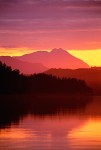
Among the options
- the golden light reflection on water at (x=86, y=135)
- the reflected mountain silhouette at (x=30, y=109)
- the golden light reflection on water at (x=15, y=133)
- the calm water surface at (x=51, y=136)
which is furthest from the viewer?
the reflected mountain silhouette at (x=30, y=109)

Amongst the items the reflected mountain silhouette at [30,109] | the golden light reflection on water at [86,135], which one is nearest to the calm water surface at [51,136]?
the golden light reflection on water at [86,135]

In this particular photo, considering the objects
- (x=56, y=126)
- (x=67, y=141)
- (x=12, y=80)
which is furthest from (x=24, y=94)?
(x=67, y=141)

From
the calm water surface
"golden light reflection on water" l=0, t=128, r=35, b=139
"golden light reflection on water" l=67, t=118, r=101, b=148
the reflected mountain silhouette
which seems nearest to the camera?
the calm water surface

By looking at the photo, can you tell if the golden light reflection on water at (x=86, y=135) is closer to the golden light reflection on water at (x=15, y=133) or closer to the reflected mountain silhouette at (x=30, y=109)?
the golden light reflection on water at (x=15, y=133)

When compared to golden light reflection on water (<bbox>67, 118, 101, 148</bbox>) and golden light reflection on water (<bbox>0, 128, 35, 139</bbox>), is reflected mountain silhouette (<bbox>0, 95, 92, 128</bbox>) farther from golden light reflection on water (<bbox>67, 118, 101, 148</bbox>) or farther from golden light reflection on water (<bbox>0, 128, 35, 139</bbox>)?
golden light reflection on water (<bbox>67, 118, 101, 148</bbox>)

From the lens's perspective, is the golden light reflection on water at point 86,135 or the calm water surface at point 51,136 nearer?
the calm water surface at point 51,136

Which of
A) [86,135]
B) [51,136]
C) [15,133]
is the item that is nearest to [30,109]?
[15,133]

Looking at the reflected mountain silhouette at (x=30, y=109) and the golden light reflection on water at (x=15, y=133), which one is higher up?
the reflected mountain silhouette at (x=30, y=109)

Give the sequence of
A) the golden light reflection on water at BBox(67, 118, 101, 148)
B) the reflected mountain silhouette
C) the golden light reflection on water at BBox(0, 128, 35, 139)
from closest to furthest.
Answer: the golden light reflection on water at BBox(67, 118, 101, 148) → the golden light reflection on water at BBox(0, 128, 35, 139) → the reflected mountain silhouette

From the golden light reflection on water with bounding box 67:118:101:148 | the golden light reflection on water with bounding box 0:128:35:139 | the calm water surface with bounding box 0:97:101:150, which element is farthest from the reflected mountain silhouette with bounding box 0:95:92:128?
the golden light reflection on water with bounding box 67:118:101:148

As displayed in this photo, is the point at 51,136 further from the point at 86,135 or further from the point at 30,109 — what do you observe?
the point at 30,109

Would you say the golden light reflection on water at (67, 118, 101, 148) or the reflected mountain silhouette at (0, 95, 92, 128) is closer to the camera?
the golden light reflection on water at (67, 118, 101, 148)

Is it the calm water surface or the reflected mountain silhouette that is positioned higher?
the reflected mountain silhouette

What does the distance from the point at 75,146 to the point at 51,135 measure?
6051 mm
